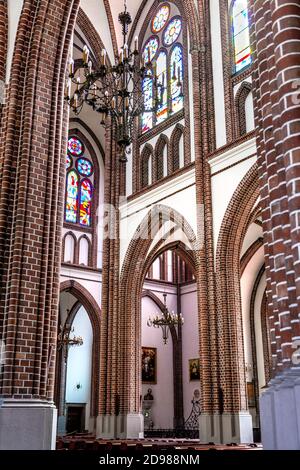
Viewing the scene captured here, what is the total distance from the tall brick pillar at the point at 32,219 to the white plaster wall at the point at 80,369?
60.4 ft

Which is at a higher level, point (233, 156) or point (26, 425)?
point (233, 156)

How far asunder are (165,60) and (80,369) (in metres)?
14.7

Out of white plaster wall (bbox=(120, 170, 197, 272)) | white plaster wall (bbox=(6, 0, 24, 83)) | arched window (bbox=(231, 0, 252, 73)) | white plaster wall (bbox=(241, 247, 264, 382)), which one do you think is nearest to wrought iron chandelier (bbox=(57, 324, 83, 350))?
white plaster wall (bbox=(120, 170, 197, 272))

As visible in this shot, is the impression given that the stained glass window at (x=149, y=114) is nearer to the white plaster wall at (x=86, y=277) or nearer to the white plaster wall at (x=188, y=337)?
the white plaster wall at (x=86, y=277)

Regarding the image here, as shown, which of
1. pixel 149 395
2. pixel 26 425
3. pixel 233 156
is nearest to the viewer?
pixel 26 425

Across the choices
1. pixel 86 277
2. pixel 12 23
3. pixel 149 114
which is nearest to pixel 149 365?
pixel 86 277

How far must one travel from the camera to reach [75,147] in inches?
997

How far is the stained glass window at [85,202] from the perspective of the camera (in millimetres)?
24531

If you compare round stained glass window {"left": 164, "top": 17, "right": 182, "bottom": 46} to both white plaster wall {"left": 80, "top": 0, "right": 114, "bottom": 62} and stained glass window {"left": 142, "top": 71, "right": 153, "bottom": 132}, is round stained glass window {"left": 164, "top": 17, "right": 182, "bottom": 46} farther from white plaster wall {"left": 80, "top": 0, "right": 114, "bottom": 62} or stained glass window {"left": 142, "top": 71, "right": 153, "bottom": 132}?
white plaster wall {"left": 80, "top": 0, "right": 114, "bottom": 62}

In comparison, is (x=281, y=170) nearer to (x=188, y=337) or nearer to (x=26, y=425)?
(x=26, y=425)

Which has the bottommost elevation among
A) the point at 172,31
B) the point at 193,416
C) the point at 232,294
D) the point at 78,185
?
the point at 193,416

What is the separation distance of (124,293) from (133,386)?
3.16 m

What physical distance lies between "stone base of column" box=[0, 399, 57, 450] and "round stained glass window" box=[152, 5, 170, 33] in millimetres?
16782
